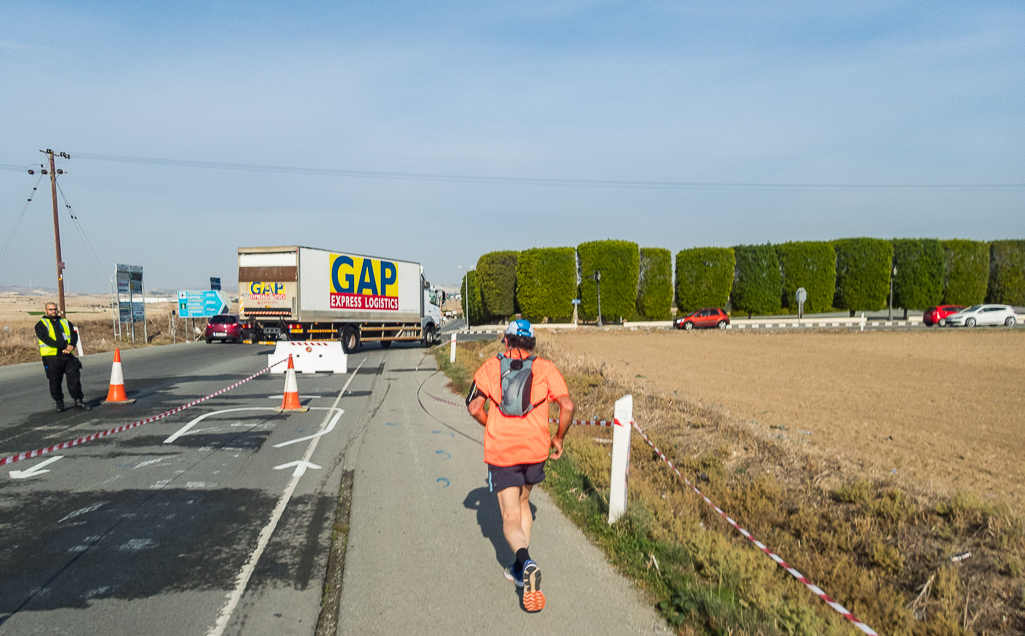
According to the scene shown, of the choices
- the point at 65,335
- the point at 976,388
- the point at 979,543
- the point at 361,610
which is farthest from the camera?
the point at 976,388

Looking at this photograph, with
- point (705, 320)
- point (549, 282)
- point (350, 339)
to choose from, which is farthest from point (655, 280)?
point (350, 339)

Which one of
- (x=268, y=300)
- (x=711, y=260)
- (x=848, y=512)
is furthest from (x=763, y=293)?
(x=848, y=512)

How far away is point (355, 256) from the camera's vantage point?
25.6 m

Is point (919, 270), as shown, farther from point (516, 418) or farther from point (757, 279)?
point (516, 418)

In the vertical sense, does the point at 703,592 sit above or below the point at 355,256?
below

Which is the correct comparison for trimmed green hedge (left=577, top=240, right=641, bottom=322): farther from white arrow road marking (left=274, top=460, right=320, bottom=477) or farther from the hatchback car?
white arrow road marking (left=274, top=460, right=320, bottom=477)

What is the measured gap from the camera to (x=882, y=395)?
13.9m

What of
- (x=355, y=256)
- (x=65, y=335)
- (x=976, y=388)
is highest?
(x=355, y=256)

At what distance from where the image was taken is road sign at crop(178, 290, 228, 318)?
38.7m

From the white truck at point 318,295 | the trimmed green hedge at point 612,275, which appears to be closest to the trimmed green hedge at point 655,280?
the trimmed green hedge at point 612,275

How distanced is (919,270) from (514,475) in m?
61.5

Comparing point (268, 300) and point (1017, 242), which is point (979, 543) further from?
point (1017, 242)

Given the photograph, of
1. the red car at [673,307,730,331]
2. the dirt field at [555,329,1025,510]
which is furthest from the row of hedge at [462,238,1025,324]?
the dirt field at [555,329,1025,510]

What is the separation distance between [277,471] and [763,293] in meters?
53.8
